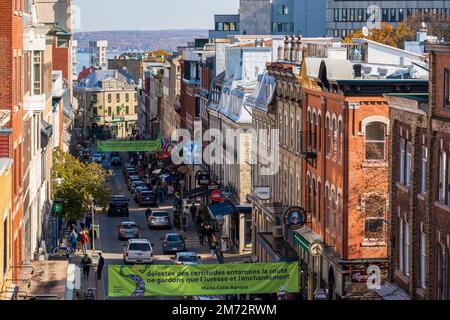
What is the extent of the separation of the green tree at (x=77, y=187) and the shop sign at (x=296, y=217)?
22009mm

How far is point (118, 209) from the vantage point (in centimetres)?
9019

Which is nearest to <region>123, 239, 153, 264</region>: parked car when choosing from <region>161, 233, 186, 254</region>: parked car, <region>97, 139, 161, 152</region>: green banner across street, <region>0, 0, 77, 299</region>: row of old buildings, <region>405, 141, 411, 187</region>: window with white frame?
<region>0, 0, 77, 299</region>: row of old buildings

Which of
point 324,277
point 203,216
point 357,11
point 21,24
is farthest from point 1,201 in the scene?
point 357,11

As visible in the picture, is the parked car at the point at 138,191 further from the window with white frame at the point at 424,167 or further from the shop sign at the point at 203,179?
the window with white frame at the point at 424,167

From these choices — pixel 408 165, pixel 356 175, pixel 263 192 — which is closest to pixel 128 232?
pixel 263 192

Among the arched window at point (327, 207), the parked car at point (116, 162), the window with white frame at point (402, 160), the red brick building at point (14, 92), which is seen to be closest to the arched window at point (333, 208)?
the arched window at point (327, 207)

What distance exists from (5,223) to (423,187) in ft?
37.4

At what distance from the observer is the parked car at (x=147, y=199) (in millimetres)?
97769

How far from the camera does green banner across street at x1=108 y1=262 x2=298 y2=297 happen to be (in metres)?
42.6

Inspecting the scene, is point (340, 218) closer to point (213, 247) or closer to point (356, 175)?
point (356, 175)

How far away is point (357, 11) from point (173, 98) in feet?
218

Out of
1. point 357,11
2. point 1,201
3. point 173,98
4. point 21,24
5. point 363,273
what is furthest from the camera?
point 357,11

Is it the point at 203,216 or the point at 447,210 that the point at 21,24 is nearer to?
the point at 447,210

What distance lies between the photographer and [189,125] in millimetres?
113000
